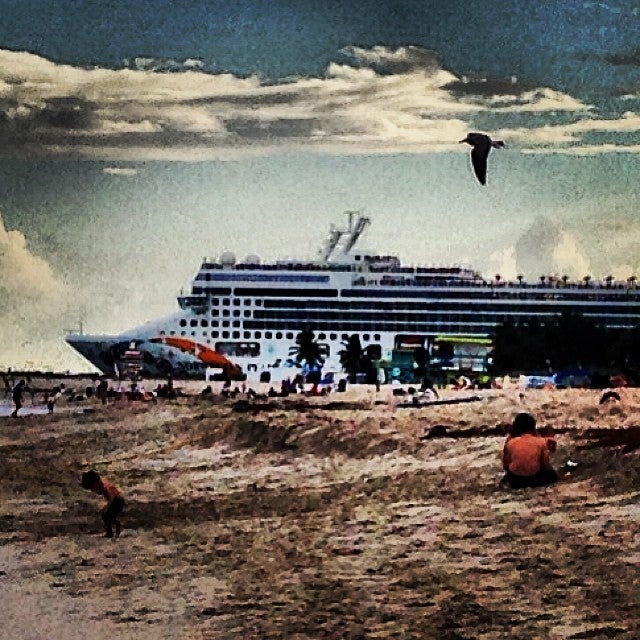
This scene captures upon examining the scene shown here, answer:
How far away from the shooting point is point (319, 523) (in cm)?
250

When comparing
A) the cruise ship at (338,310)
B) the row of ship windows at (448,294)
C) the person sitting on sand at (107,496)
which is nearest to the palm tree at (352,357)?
the cruise ship at (338,310)

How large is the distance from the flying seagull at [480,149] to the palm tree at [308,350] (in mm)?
598

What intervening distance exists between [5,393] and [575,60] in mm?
1724

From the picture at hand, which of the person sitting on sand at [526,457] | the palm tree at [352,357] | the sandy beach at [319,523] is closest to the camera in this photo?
the sandy beach at [319,523]

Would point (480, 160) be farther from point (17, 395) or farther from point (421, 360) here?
point (17, 395)

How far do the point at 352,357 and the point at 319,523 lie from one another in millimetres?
445

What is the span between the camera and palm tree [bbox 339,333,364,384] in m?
2.70

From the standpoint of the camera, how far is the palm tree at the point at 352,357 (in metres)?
2.70

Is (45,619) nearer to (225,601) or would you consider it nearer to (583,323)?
(225,601)

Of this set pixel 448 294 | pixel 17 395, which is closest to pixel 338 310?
pixel 448 294

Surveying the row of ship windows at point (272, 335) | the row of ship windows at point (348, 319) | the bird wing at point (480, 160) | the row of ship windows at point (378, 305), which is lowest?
the row of ship windows at point (272, 335)

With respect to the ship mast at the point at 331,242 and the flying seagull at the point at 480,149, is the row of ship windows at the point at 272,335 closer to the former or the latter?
the ship mast at the point at 331,242

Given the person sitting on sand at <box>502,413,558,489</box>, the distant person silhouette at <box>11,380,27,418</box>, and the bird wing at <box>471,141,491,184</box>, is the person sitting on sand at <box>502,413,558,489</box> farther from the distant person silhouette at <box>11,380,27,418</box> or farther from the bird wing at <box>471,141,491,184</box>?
the distant person silhouette at <box>11,380,27,418</box>

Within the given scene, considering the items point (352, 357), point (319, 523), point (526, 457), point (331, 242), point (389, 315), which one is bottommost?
point (319, 523)
